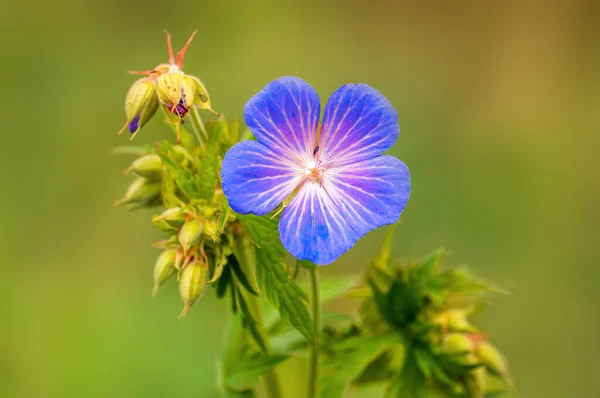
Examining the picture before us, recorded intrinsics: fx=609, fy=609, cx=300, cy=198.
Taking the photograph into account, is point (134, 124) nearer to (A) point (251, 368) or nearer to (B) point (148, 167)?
(B) point (148, 167)

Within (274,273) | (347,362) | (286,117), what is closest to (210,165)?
(286,117)

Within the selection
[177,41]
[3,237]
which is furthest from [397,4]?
[3,237]

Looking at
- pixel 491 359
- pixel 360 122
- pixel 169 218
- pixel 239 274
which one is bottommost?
pixel 491 359

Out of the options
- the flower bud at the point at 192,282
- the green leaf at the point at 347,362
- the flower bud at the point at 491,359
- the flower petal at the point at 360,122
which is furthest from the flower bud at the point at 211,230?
the flower bud at the point at 491,359

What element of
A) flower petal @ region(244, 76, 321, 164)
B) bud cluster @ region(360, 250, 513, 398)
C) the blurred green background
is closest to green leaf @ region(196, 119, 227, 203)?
flower petal @ region(244, 76, 321, 164)

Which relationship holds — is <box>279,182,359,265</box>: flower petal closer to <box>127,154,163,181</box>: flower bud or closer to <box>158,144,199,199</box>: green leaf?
<box>158,144,199,199</box>: green leaf

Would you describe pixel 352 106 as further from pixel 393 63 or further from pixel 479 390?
pixel 393 63

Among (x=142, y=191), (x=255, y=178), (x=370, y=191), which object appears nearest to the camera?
(x=255, y=178)
